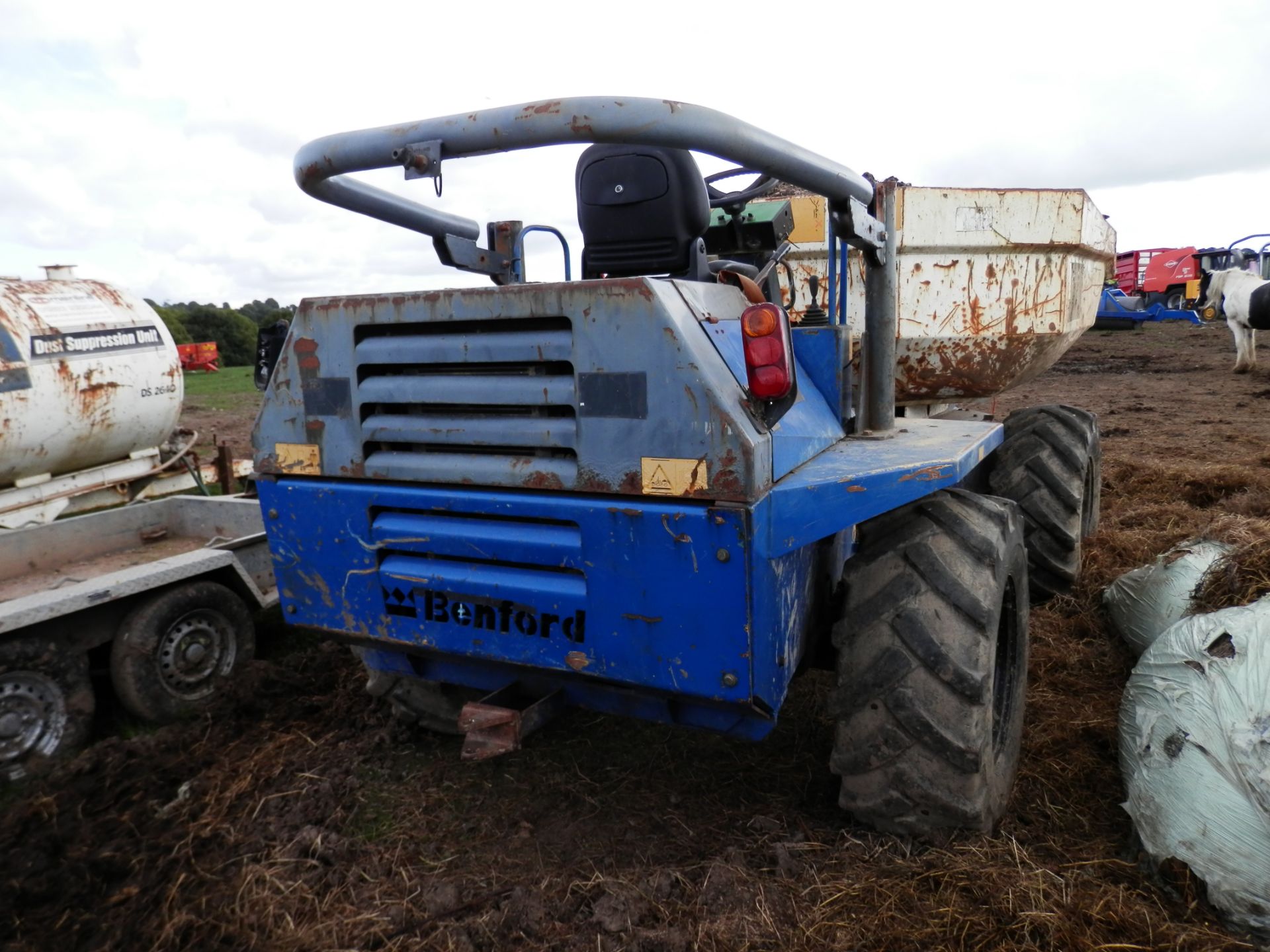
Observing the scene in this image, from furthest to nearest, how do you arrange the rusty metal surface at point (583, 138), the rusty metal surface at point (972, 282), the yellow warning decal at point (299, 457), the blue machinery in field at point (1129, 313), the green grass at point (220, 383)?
the blue machinery in field at point (1129, 313) → the green grass at point (220, 383) → the rusty metal surface at point (972, 282) → the yellow warning decal at point (299, 457) → the rusty metal surface at point (583, 138)

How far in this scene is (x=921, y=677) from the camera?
232 cm

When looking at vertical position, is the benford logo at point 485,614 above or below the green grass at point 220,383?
above

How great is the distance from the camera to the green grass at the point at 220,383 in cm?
1870

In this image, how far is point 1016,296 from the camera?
4102mm

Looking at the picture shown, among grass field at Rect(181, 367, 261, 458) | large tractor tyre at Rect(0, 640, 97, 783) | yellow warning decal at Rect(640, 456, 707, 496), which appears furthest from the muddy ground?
grass field at Rect(181, 367, 261, 458)

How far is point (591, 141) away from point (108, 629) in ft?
9.73

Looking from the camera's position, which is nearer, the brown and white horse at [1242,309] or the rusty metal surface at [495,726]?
the rusty metal surface at [495,726]

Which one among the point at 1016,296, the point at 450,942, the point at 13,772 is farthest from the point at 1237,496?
the point at 13,772

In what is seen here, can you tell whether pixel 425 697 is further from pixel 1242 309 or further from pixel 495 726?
pixel 1242 309

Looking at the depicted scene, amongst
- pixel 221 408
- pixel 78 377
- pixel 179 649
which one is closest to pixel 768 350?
pixel 179 649

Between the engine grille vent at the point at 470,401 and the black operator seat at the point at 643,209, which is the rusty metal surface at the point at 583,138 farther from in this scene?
the black operator seat at the point at 643,209

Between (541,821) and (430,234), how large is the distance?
222 cm

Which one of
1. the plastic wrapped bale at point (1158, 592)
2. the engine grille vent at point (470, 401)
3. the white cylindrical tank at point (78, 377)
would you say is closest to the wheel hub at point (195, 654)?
the engine grille vent at point (470, 401)

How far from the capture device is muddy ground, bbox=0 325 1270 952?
220 centimetres
